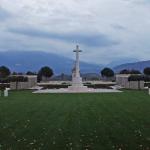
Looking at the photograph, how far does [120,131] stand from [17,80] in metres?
35.7

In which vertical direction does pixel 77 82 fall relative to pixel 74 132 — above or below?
above

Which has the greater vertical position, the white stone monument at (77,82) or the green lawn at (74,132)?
the white stone monument at (77,82)

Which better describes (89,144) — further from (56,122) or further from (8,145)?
(56,122)

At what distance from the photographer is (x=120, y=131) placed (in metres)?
12.3

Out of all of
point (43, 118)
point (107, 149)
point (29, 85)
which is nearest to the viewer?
point (107, 149)

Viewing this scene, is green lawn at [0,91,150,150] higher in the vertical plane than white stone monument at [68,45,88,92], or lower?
lower

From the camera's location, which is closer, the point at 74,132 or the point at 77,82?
the point at 74,132

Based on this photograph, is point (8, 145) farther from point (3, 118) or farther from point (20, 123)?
point (3, 118)

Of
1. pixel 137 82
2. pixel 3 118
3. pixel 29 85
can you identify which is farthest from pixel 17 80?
pixel 3 118

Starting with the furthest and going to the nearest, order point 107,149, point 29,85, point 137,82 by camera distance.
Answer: point 29,85
point 137,82
point 107,149

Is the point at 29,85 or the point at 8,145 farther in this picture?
the point at 29,85

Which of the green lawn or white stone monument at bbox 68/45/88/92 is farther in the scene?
Result: white stone monument at bbox 68/45/88/92

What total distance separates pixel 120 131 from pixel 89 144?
223cm

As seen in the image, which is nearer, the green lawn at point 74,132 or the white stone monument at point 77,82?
the green lawn at point 74,132
